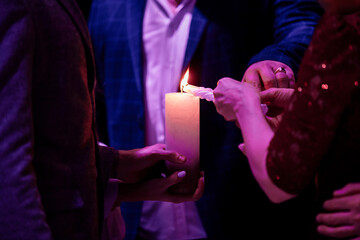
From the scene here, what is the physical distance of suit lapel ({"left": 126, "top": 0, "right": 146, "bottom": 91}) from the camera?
1.66 meters

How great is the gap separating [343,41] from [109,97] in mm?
1276

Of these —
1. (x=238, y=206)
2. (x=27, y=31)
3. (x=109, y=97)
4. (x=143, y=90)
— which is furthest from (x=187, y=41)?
(x=27, y=31)

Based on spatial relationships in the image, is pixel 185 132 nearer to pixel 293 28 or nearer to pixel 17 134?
pixel 17 134

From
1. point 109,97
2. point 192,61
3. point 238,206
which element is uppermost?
point 192,61

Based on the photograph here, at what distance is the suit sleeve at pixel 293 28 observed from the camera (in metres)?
1.44

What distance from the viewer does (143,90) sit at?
1.69 metres

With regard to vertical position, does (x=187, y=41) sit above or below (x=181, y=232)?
above

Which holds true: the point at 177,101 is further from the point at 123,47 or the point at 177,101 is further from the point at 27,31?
the point at 123,47

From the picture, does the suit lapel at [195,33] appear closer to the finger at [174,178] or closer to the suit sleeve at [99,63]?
the suit sleeve at [99,63]

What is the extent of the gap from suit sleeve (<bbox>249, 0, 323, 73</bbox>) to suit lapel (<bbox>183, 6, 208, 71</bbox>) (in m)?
0.33

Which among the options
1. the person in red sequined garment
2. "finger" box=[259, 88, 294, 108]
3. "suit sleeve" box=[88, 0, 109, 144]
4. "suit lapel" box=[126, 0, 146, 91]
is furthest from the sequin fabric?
"suit sleeve" box=[88, 0, 109, 144]

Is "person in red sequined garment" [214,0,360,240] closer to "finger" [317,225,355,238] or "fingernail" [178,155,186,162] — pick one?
"finger" [317,225,355,238]

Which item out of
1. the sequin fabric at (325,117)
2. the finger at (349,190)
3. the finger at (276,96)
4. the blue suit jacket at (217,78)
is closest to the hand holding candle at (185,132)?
the finger at (276,96)

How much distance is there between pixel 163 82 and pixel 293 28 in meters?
0.68
